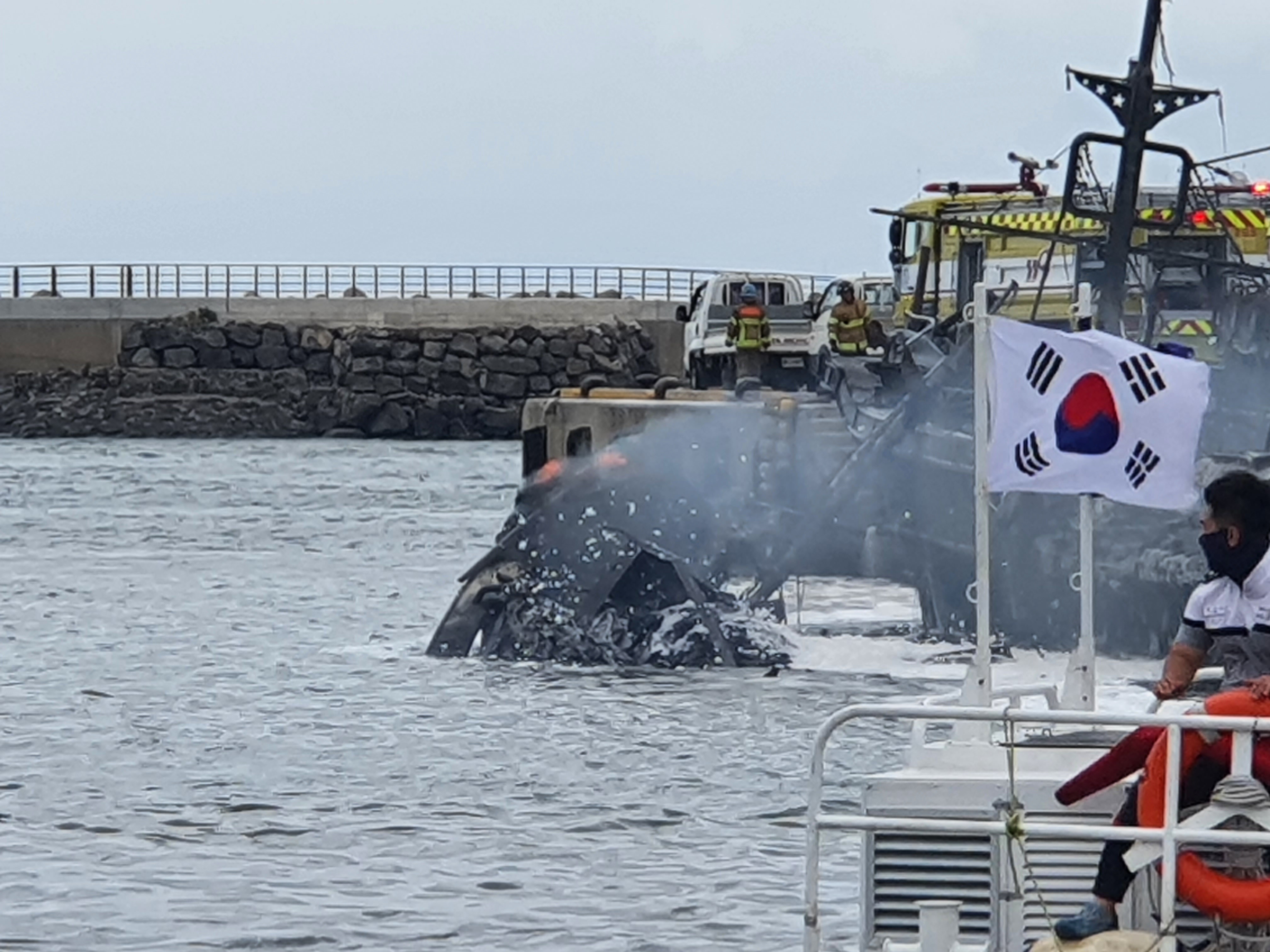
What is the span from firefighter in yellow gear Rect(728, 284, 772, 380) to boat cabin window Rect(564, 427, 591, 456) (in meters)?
5.22

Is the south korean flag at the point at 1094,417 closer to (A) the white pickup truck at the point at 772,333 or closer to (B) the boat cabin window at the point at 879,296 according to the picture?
(A) the white pickup truck at the point at 772,333

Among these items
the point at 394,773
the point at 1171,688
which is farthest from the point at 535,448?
the point at 1171,688

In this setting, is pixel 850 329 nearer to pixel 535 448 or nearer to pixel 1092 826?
pixel 535 448

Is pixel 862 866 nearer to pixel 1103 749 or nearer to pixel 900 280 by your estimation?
pixel 1103 749

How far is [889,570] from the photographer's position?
1955cm

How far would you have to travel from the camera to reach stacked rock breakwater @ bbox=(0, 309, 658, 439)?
64812 millimetres

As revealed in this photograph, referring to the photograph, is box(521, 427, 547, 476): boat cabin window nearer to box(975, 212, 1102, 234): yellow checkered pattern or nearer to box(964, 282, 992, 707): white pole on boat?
box(975, 212, 1102, 234): yellow checkered pattern

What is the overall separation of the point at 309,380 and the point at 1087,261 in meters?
46.9

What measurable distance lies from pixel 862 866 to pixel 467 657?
1259 centimetres

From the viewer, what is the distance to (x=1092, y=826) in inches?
268

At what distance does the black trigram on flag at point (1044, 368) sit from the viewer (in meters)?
7.35

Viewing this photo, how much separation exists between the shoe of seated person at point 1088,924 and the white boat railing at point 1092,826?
4.8 inches

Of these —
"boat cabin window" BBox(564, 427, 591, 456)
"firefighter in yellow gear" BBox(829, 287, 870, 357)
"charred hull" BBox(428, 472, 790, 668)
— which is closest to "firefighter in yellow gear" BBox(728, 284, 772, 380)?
"firefighter in yellow gear" BBox(829, 287, 870, 357)

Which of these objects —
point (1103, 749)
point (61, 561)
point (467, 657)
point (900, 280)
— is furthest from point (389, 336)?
point (1103, 749)
